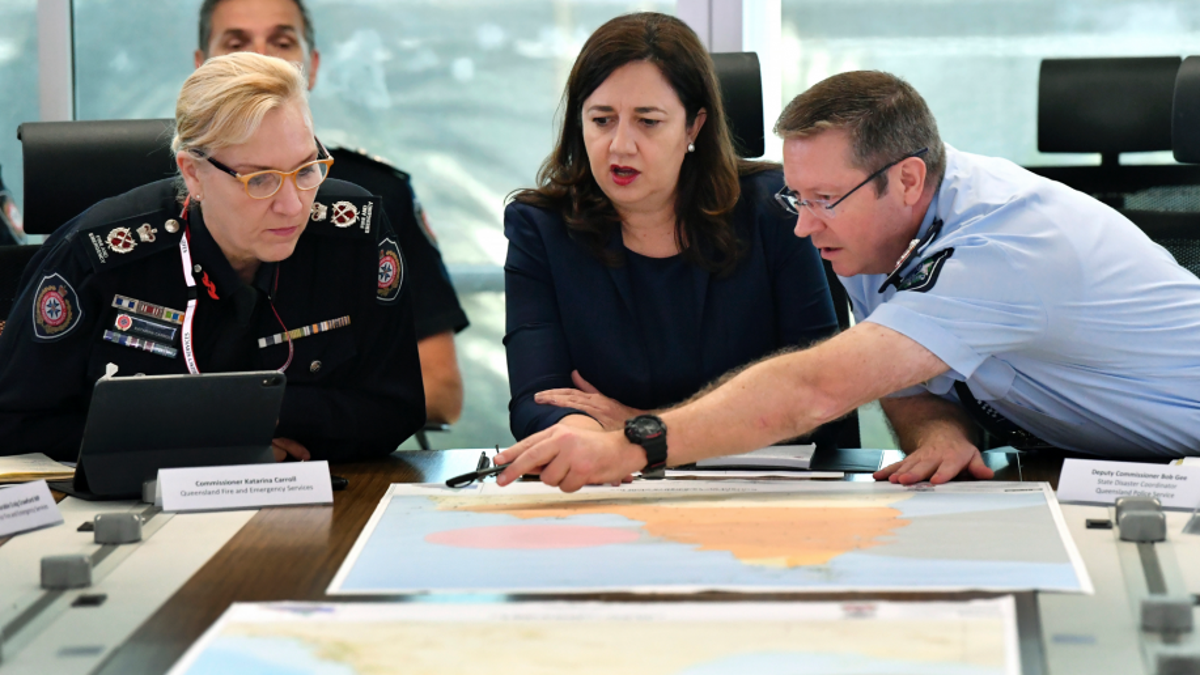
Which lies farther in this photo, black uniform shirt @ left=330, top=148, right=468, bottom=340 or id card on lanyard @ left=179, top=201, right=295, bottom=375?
black uniform shirt @ left=330, top=148, right=468, bottom=340

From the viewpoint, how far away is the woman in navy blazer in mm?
2123

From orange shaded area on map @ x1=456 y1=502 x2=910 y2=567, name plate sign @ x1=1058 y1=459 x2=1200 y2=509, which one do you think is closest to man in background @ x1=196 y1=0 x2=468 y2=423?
orange shaded area on map @ x1=456 y1=502 x2=910 y2=567

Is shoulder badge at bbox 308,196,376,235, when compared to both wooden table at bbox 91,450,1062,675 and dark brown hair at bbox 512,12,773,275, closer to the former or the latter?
dark brown hair at bbox 512,12,773,275

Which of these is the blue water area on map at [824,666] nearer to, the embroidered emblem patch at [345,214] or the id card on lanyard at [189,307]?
the id card on lanyard at [189,307]

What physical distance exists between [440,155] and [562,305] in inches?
68.9

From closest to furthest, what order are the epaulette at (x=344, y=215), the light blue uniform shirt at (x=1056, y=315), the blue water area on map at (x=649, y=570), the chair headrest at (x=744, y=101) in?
1. the blue water area on map at (x=649, y=570)
2. the light blue uniform shirt at (x=1056, y=315)
3. the epaulette at (x=344, y=215)
4. the chair headrest at (x=744, y=101)

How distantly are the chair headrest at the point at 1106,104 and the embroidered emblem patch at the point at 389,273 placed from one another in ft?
5.05

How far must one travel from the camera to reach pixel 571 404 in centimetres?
197

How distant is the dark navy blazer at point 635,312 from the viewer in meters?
2.14

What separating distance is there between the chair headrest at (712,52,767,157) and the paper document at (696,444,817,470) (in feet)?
2.72

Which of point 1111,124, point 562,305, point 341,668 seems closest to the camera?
point 341,668

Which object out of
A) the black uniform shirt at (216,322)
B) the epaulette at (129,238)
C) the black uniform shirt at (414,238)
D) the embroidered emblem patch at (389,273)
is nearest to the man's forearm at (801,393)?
the black uniform shirt at (216,322)

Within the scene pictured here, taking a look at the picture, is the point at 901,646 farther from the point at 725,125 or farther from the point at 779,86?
the point at 779,86

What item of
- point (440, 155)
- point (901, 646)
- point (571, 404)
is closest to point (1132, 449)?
point (571, 404)
